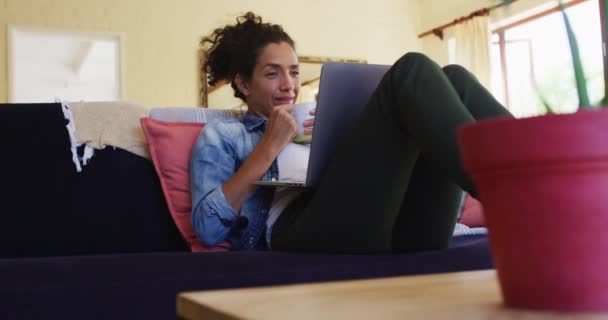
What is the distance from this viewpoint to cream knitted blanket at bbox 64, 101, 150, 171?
62.4 inches

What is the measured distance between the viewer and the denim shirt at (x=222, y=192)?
1471 mm

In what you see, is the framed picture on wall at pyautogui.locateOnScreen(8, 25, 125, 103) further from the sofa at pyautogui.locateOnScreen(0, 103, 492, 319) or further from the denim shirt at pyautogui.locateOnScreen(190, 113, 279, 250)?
the denim shirt at pyautogui.locateOnScreen(190, 113, 279, 250)

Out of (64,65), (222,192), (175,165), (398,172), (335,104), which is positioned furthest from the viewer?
(64,65)

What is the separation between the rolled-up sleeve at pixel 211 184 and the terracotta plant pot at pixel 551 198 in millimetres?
1086

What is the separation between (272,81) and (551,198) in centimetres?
152

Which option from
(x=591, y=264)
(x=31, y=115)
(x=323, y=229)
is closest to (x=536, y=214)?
(x=591, y=264)

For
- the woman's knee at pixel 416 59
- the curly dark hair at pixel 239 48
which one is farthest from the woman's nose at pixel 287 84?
the woman's knee at pixel 416 59

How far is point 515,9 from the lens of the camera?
4.79m

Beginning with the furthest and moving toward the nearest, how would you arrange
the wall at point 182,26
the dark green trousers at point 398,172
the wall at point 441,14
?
the wall at point 441,14 < the wall at point 182,26 < the dark green trousers at point 398,172

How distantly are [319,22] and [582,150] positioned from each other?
5207 mm

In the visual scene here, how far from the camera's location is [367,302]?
1.50ft

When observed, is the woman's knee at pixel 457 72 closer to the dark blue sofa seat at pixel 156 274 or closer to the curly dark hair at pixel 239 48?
the dark blue sofa seat at pixel 156 274

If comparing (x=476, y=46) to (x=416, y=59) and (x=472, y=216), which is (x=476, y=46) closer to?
(x=472, y=216)

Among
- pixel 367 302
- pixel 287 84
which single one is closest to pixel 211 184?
pixel 287 84
